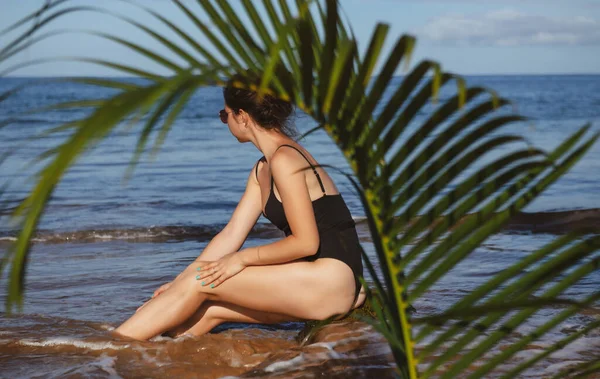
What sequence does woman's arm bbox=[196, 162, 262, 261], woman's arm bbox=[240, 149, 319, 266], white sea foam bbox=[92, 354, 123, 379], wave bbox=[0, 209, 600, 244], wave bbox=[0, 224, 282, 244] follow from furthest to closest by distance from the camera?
wave bbox=[0, 224, 282, 244]
wave bbox=[0, 209, 600, 244]
woman's arm bbox=[196, 162, 262, 261]
white sea foam bbox=[92, 354, 123, 379]
woman's arm bbox=[240, 149, 319, 266]

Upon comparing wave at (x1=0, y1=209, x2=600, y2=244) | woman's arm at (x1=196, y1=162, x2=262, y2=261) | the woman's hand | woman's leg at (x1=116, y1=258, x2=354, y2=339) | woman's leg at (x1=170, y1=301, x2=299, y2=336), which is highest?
woman's arm at (x1=196, y1=162, x2=262, y2=261)

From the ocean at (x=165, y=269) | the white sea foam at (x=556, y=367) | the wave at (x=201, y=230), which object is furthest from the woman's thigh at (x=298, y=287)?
the wave at (x=201, y=230)

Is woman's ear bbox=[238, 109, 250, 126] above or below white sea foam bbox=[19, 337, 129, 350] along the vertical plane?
above

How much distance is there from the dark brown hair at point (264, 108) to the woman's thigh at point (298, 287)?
27.2 inches

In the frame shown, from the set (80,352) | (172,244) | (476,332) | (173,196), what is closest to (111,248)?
(172,244)

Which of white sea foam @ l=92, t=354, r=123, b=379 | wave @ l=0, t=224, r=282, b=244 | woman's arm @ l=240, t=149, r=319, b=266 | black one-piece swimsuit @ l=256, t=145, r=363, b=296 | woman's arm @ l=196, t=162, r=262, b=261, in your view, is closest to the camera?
woman's arm @ l=240, t=149, r=319, b=266

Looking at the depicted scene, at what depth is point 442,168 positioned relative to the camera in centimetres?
155

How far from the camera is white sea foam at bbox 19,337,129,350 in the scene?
407 cm

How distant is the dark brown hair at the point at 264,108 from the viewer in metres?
3.66

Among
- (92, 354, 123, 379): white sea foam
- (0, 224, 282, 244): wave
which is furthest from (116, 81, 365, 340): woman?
(0, 224, 282, 244): wave

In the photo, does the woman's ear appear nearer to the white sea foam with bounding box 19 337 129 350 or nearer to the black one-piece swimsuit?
the black one-piece swimsuit

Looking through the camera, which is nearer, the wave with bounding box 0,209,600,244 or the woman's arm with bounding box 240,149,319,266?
the woman's arm with bounding box 240,149,319,266

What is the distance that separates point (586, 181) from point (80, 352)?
31.1 feet

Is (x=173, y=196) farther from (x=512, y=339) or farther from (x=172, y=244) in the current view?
(x=512, y=339)
